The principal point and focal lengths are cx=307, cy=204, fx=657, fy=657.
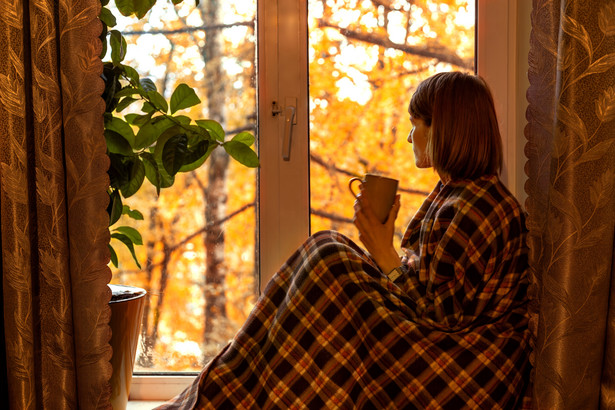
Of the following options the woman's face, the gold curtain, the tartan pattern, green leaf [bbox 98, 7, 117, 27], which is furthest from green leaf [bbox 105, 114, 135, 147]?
the gold curtain

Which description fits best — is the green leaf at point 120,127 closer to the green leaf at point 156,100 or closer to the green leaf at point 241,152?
the green leaf at point 156,100

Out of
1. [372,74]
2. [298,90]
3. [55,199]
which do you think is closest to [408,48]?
[372,74]

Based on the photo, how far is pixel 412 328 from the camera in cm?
133

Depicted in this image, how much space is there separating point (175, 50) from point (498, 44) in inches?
36.8

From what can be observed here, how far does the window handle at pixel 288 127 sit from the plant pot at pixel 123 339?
571 millimetres

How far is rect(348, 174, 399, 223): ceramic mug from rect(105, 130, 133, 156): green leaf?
1.82 ft

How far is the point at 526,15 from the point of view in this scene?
182cm

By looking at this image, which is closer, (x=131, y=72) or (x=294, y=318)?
(x=294, y=318)

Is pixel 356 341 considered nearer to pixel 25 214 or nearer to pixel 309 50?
pixel 25 214

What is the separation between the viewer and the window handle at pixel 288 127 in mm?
1884

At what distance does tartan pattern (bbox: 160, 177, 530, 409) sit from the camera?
1324 millimetres

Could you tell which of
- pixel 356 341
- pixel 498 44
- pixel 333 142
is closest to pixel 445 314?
pixel 356 341

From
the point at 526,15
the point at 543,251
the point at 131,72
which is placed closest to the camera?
the point at 543,251

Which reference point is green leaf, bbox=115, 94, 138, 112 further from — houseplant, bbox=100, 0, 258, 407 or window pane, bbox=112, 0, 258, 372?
window pane, bbox=112, 0, 258, 372
